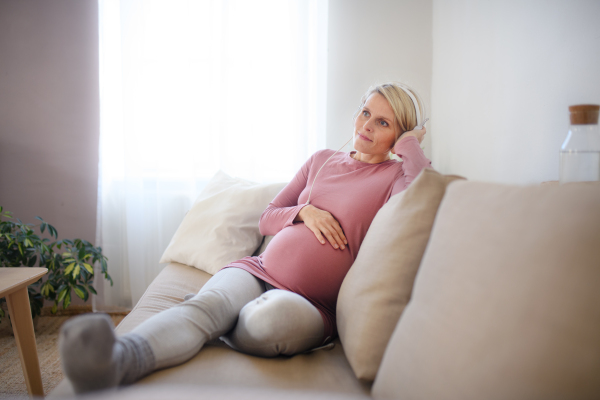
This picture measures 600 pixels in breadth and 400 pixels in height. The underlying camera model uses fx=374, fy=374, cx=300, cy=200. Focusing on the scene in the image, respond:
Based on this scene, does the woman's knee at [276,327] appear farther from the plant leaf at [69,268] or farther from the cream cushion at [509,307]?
the plant leaf at [69,268]

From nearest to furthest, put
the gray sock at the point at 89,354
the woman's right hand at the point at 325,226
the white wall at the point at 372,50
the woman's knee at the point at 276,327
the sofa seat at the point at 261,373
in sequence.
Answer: the gray sock at the point at 89,354 → the sofa seat at the point at 261,373 → the woman's knee at the point at 276,327 → the woman's right hand at the point at 325,226 → the white wall at the point at 372,50

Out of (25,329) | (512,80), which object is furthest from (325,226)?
(25,329)

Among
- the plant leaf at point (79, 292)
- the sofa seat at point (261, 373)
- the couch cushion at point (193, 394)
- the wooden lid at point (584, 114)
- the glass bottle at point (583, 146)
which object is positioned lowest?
the plant leaf at point (79, 292)

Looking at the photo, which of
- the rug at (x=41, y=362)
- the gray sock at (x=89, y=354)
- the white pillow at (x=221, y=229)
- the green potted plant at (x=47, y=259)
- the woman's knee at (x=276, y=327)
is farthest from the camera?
the green potted plant at (x=47, y=259)

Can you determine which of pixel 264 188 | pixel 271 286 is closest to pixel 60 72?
pixel 264 188

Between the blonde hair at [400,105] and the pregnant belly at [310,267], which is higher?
the blonde hair at [400,105]

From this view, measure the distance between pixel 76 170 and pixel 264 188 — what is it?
51.1 inches

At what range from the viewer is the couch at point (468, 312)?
0.46 metres

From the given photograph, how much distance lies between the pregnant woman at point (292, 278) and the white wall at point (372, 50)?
0.74 metres

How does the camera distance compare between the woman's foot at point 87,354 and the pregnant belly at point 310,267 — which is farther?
the pregnant belly at point 310,267

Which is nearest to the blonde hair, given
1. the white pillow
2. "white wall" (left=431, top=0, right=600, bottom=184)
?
"white wall" (left=431, top=0, right=600, bottom=184)

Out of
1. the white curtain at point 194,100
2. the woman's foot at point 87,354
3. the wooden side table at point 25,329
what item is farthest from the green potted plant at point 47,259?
the woman's foot at point 87,354

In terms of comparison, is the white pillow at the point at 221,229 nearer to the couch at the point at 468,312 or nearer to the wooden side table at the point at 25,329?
the wooden side table at the point at 25,329

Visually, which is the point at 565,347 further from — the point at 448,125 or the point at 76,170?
the point at 76,170
